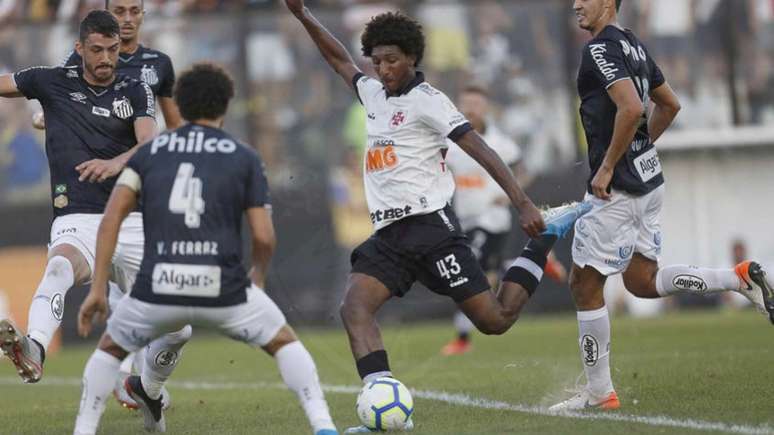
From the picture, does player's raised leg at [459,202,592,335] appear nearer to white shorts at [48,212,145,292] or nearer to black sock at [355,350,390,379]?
black sock at [355,350,390,379]

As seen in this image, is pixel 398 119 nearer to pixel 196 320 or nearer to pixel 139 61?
pixel 196 320

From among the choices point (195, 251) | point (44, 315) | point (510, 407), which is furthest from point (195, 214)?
point (510, 407)

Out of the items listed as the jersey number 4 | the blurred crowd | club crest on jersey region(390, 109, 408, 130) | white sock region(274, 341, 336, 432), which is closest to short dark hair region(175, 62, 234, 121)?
the jersey number 4

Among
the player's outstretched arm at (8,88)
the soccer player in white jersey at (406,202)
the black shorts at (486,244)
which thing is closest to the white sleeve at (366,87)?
the soccer player in white jersey at (406,202)

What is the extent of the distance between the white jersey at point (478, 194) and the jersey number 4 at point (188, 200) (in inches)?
345

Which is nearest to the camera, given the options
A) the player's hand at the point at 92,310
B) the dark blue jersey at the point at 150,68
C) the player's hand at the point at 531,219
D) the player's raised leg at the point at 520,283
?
the player's hand at the point at 92,310

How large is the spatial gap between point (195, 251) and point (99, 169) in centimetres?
235

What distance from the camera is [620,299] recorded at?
22.1m

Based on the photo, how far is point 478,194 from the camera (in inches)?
619

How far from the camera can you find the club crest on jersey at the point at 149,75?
388 inches

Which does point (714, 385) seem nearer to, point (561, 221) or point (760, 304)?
point (760, 304)

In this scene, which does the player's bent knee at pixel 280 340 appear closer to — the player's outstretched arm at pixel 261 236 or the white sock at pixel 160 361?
the player's outstretched arm at pixel 261 236

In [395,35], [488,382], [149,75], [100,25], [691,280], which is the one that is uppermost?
[100,25]

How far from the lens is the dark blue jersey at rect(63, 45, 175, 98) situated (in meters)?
9.84
